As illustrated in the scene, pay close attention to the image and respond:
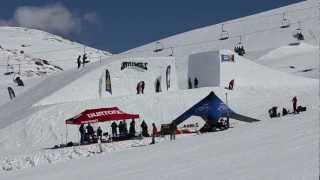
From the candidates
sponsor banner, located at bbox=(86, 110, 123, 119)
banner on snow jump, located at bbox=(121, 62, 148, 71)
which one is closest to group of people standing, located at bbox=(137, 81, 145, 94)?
banner on snow jump, located at bbox=(121, 62, 148, 71)

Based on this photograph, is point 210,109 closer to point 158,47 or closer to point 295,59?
point 295,59

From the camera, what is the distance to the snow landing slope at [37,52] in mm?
95725

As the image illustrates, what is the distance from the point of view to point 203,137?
22375 mm

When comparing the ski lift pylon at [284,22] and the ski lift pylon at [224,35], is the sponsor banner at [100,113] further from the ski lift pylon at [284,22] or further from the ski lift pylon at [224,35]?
the ski lift pylon at [284,22]

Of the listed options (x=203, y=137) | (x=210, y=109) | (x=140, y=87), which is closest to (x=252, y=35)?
(x=140, y=87)

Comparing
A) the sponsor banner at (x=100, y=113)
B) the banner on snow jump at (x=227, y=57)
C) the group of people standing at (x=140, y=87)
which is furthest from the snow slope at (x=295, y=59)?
the sponsor banner at (x=100, y=113)

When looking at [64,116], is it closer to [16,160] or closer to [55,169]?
[16,160]

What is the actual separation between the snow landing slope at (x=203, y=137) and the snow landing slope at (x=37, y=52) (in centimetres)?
3839

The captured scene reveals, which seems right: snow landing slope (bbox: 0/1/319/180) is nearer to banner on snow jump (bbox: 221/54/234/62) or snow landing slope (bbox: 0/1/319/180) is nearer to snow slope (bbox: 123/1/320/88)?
snow slope (bbox: 123/1/320/88)

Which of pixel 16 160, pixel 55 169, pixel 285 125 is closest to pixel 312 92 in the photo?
pixel 285 125

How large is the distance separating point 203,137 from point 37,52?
319 feet

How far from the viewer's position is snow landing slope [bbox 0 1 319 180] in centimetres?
1370

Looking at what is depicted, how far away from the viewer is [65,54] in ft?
376

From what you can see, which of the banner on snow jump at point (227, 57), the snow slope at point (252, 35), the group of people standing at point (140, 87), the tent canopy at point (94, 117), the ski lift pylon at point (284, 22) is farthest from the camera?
the ski lift pylon at point (284, 22)
